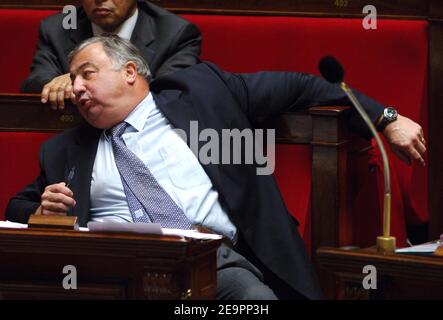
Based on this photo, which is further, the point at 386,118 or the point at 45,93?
the point at 45,93

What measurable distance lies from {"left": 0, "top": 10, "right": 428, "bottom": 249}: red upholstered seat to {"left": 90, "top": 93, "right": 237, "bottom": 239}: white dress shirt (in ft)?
1.07

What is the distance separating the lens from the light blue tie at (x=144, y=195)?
1821 millimetres

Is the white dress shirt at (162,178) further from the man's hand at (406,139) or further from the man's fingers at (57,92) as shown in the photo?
the man's hand at (406,139)

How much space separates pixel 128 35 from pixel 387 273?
1.05 meters

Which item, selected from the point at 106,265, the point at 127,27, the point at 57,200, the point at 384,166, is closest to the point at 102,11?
the point at 127,27

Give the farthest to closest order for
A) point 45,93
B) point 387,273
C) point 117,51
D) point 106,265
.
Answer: point 45,93 → point 117,51 → point 106,265 → point 387,273

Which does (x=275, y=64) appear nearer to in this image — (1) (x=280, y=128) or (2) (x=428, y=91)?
(2) (x=428, y=91)

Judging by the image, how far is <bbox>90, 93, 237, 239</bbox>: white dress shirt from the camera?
72.4 inches

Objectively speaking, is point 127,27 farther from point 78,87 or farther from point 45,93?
point 78,87

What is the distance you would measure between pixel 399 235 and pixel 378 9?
0.59 m

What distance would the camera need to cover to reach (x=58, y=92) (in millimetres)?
2033

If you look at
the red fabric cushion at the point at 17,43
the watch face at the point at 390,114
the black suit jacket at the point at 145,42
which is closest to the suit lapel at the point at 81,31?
the black suit jacket at the point at 145,42

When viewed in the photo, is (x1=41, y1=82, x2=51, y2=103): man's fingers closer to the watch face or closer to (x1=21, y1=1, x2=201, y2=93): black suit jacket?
(x1=21, y1=1, x2=201, y2=93): black suit jacket
